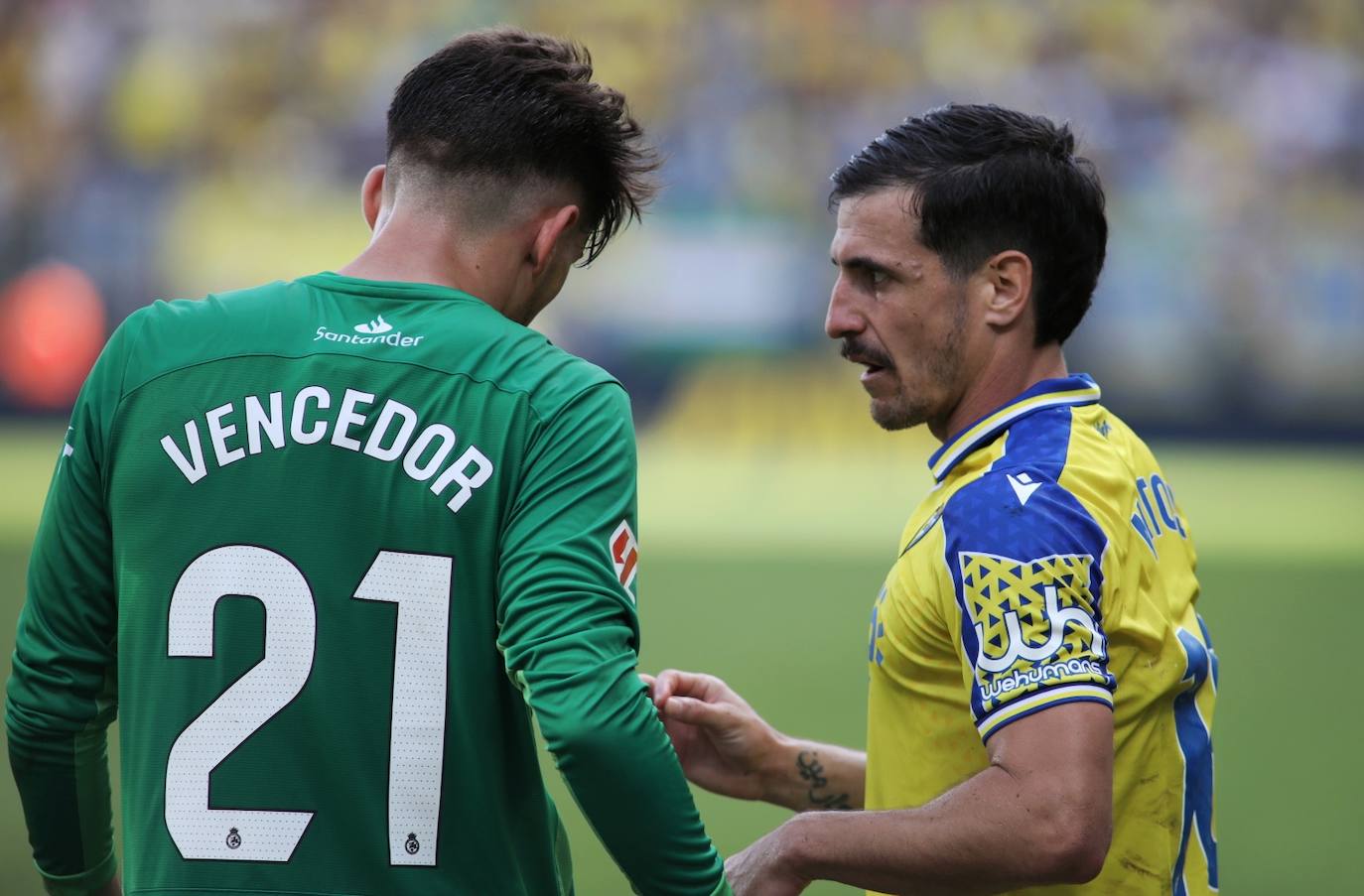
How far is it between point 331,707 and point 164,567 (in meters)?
0.27

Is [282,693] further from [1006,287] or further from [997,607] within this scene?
[1006,287]

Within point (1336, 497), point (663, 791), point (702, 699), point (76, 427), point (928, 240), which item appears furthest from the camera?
point (1336, 497)

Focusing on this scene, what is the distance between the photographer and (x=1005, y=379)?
2193 mm

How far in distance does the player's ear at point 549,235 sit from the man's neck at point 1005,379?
2.18ft

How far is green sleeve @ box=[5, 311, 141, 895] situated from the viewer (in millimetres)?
1853

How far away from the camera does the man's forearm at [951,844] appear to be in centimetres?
176

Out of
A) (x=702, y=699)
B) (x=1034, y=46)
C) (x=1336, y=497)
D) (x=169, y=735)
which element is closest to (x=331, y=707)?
(x=169, y=735)

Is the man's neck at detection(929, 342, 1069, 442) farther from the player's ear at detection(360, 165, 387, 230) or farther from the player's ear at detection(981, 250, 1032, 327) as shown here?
the player's ear at detection(360, 165, 387, 230)

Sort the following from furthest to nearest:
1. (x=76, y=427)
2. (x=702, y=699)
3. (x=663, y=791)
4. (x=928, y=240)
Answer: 1. (x=702, y=699)
2. (x=928, y=240)
3. (x=76, y=427)
4. (x=663, y=791)

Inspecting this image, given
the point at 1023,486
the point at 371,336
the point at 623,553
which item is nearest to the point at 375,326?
the point at 371,336

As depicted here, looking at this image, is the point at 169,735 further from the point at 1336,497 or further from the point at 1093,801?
the point at 1336,497

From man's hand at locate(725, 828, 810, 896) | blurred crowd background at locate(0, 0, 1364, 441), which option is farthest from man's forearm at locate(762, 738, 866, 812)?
blurred crowd background at locate(0, 0, 1364, 441)

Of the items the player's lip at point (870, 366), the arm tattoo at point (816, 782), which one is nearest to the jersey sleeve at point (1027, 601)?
the player's lip at point (870, 366)

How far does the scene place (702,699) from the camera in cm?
234
